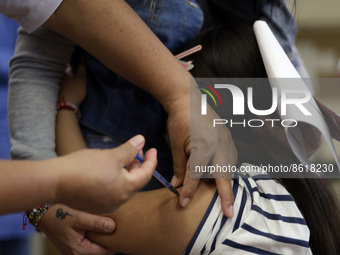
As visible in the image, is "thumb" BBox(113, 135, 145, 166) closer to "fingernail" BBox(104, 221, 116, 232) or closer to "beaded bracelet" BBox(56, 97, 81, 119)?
"fingernail" BBox(104, 221, 116, 232)

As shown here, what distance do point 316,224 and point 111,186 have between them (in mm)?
472

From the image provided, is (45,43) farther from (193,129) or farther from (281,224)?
(281,224)

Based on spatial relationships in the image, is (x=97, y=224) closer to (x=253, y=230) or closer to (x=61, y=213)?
(x=61, y=213)

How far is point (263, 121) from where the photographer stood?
0.82m

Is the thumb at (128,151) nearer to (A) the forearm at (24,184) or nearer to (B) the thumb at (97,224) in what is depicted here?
(A) the forearm at (24,184)

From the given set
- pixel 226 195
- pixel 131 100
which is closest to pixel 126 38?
pixel 131 100

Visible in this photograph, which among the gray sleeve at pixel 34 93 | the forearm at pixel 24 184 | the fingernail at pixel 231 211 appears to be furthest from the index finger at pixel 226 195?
the gray sleeve at pixel 34 93

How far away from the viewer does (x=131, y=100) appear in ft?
3.13

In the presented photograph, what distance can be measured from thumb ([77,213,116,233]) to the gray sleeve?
0.62 feet

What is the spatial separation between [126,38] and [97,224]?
1.25 ft

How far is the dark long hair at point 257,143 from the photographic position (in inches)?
29.5

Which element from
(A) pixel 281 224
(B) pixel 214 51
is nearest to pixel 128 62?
(B) pixel 214 51

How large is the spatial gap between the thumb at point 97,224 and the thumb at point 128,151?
0.26 m

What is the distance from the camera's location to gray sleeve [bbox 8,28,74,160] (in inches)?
34.4
